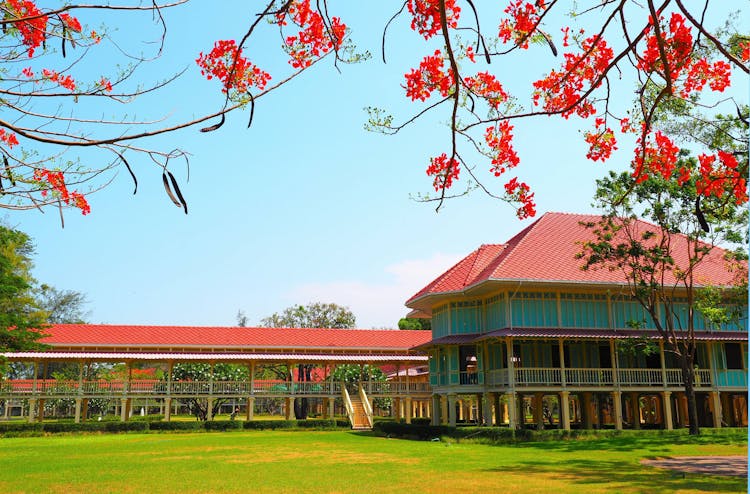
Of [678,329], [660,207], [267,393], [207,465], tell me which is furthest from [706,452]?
[267,393]

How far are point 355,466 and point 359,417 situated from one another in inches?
664

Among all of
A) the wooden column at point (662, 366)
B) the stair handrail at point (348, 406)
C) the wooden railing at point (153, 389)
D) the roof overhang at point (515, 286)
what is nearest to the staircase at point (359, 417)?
the stair handrail at point (348, 406)

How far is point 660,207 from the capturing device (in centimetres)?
2042

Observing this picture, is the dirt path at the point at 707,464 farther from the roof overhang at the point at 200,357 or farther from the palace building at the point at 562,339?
the roof overhang at the point at 200,357

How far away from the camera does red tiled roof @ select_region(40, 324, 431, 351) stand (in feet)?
104

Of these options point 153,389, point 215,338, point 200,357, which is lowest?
point 153,389

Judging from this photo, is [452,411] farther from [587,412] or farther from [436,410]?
[587,412]

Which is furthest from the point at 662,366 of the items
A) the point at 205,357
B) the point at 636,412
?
the point at 205,357

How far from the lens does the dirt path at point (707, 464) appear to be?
12.6m

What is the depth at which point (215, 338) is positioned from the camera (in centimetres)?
3350

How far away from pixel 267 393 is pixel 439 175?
25.9 meters

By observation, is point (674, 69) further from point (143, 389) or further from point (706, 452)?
point (143, 389)

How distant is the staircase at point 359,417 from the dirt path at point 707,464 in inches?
665

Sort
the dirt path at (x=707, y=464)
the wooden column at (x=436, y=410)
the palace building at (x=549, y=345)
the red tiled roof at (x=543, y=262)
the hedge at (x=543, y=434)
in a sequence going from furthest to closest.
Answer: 1. the wooden column at (x=436, y=410)
2. the red tiled roof at (x=543, y=262)
3. the palace building at (x=549, y=345)
4. the hedge at (x=543, y=434)
5. the dirt path at (x=707, y=464)
